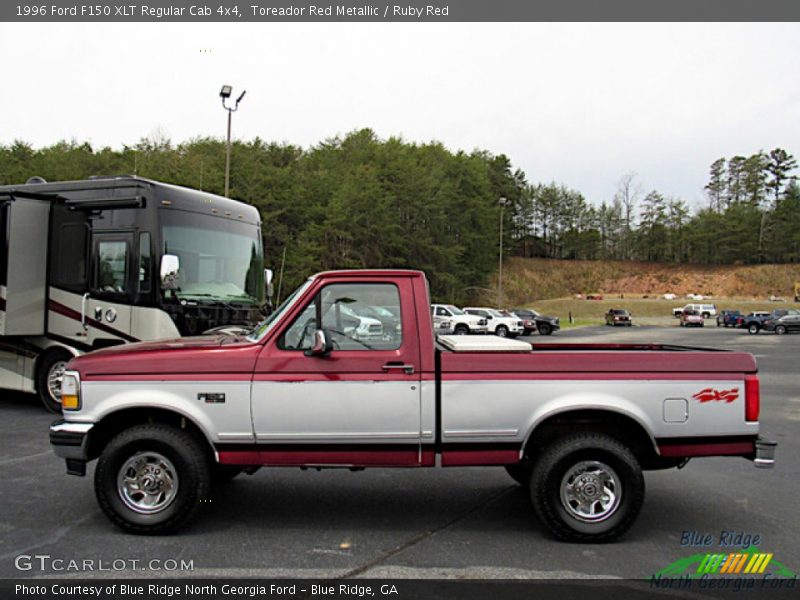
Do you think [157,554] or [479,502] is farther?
[479,502]

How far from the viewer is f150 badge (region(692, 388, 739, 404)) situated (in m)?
4.67

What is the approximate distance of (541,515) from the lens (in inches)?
184

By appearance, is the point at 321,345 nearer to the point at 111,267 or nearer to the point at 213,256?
the point at 213,256

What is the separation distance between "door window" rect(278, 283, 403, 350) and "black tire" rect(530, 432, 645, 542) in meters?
1.45

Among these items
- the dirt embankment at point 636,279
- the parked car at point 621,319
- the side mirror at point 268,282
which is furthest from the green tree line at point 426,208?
the side mirror at point 268,282

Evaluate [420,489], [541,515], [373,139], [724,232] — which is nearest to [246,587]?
[541,515]

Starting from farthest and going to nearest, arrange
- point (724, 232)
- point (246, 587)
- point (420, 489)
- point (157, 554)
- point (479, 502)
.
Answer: point (724, 232)
point (420, 489)
point (479, 502)
point (157, 554)
point (246, 587)

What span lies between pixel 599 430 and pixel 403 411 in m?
1.55

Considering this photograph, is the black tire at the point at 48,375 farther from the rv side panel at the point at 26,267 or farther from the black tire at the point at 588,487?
the black tire at the point at 588,487

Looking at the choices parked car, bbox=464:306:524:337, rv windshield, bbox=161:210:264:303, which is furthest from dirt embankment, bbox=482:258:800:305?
rv windshield, bbox=161:210:264:303

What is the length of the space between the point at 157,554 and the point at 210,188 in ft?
154

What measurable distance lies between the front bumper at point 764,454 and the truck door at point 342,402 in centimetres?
248

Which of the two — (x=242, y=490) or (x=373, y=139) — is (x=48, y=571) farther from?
(x=373, y=139)

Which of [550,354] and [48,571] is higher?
[550,354]
